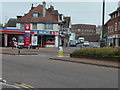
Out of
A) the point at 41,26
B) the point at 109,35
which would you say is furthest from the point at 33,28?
the point at 109,35

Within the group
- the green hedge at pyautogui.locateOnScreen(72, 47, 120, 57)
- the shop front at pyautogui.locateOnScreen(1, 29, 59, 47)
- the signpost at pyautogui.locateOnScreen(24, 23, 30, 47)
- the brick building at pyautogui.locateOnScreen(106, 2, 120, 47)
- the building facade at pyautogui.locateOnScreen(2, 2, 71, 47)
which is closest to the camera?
the green hedge at pyautogui.locateOnScreen(72, 47, 120, 57)

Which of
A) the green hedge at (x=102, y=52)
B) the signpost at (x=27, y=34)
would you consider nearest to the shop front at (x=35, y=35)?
the signpost at (x=27, y=34)

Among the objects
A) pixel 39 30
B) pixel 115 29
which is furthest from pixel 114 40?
pixel 39 30

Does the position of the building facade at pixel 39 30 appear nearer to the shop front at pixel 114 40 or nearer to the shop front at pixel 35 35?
the shop front at pixel 35 35

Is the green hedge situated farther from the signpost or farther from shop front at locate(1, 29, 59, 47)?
shop front at locate(1, 29, 59, 47)

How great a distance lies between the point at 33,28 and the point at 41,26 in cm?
201

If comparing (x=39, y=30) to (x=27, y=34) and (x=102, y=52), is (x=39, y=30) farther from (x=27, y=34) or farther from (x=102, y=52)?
(x=102, y=52)

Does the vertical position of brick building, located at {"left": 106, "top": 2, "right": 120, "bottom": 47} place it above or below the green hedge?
above

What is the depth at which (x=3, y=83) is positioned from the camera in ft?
25.6

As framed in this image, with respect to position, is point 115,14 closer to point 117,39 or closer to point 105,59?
point 117,39

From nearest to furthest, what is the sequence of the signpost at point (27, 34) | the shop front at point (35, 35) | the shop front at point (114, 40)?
the signpost at point (27, 34)
the shop front at point (114, 40)
the shop front at point (35, 35)

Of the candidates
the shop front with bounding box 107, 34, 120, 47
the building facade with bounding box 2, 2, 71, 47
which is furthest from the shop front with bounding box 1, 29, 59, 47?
the shop front with bounding box 107, 34, 120, 47

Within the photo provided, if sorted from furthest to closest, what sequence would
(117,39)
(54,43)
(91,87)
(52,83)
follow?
(54,43), (117,39), (52,83), (91,87)

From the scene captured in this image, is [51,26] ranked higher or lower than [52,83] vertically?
higher
